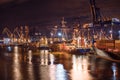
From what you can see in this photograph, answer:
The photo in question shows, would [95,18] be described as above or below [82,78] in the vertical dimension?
above

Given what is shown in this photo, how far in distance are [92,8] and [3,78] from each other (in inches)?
2495

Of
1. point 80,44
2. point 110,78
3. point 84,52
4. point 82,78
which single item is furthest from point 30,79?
point 80,44

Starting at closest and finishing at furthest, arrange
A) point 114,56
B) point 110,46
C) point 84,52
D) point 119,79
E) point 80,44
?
point 119,79, point 114,56, point 110,46, point 84,52, point 80,44

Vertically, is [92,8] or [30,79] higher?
[92,8]

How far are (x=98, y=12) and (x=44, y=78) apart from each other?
66290mm

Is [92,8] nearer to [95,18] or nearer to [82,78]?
[95,18]

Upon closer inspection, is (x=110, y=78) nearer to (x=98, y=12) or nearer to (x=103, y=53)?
(x=103, y=53)

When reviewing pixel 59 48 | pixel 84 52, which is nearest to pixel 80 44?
pixel 59 48

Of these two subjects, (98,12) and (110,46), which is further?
(98,12)

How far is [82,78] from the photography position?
25.1 metres

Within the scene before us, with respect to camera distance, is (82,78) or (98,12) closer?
(82,78)

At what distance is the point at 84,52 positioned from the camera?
71.1 metres

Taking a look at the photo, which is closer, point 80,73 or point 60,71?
point 80,73

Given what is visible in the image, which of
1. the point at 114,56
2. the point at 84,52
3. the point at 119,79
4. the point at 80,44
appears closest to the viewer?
the point at 119,79
